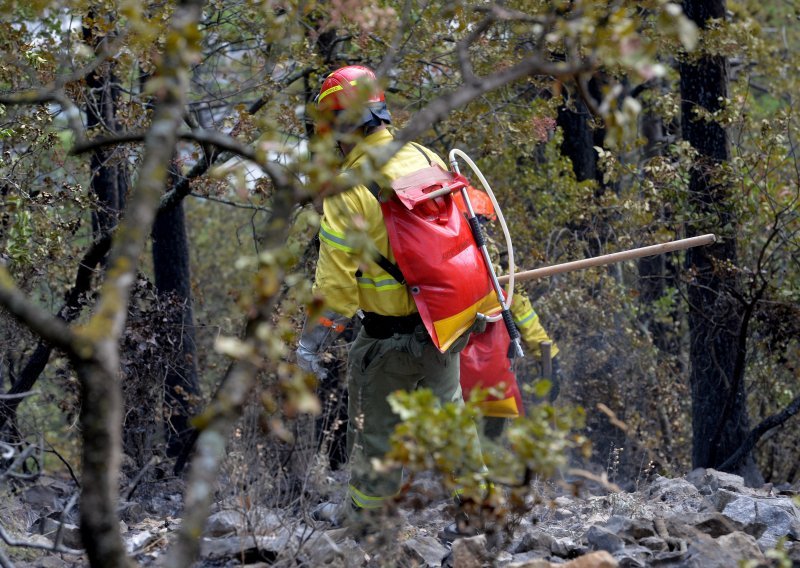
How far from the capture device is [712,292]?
743 cm

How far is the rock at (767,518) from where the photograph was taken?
447cm

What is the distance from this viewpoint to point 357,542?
4.63 meters

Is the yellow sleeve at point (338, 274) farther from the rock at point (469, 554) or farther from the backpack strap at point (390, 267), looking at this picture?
the rock at point (469, 554)

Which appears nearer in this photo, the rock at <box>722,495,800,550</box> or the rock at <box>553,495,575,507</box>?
the rock at <box>722,495,800,550</box>

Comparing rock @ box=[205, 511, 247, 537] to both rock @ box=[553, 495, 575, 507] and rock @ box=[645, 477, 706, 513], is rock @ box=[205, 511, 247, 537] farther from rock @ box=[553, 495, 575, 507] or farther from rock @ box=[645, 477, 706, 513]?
rock @ box=[645, 477, 706, 513]

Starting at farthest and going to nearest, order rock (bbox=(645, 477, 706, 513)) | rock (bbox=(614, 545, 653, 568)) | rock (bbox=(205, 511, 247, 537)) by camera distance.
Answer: rock (bbox=(645, 477, 706, 513)) → rock (bbox=(205, 511, 247, 537)) → rock (bbox=(614, 545, 653, 568))

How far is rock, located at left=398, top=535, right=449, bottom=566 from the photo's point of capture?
429cm

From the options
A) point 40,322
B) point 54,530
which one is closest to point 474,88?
point 40,322

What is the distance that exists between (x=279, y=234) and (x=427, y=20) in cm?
408

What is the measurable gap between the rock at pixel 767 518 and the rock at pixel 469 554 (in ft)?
4.14

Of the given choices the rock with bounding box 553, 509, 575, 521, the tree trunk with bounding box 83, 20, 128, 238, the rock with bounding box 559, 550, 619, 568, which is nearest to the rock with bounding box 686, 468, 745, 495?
the rock with bounding box 553, 509, 575, 521

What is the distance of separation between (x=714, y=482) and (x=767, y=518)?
57.1 inches

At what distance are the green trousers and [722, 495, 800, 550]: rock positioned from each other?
53.9 inches

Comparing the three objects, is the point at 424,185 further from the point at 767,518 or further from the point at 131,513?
the point at 131,513
